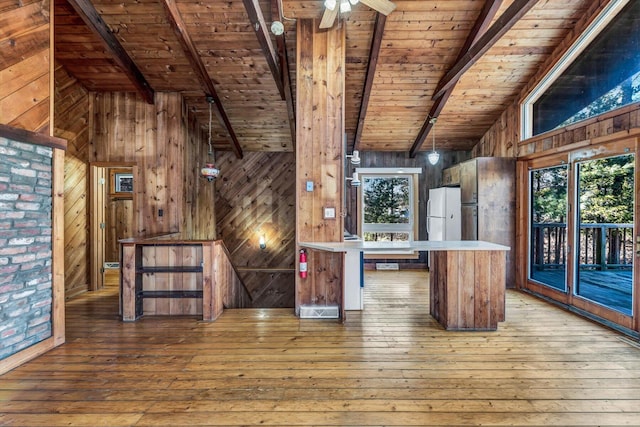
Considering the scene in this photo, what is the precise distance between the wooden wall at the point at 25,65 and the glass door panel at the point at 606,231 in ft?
19.2

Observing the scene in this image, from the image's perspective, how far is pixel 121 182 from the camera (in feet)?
23.8

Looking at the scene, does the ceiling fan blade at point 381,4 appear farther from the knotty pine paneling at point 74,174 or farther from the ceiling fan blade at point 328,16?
the knotty pine paneling at point 74,174

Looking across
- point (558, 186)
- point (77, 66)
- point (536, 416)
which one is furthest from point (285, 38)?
point (536, 416)

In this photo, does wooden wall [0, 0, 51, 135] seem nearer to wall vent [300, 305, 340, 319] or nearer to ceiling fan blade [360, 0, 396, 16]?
ceiling fan blade [360, 0, 396, 16]

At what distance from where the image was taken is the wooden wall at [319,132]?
3.90 metres

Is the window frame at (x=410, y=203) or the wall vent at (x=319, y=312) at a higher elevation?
the window frame at (x=410, y=203)

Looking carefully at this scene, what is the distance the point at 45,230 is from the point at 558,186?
6041mm

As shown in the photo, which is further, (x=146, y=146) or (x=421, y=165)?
(x=421, y=165)

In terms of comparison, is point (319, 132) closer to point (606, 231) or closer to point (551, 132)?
point (551, 132)

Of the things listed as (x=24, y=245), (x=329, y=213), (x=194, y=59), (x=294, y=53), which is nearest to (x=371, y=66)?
(x=294, y=53)

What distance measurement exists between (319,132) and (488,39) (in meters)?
2.16

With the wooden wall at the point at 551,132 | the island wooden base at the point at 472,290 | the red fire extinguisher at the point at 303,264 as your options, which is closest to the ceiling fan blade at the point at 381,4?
the island wooden base at the point at 472,290

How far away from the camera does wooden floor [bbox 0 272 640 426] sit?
6.68 ft

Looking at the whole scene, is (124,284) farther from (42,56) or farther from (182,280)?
(42,56)
